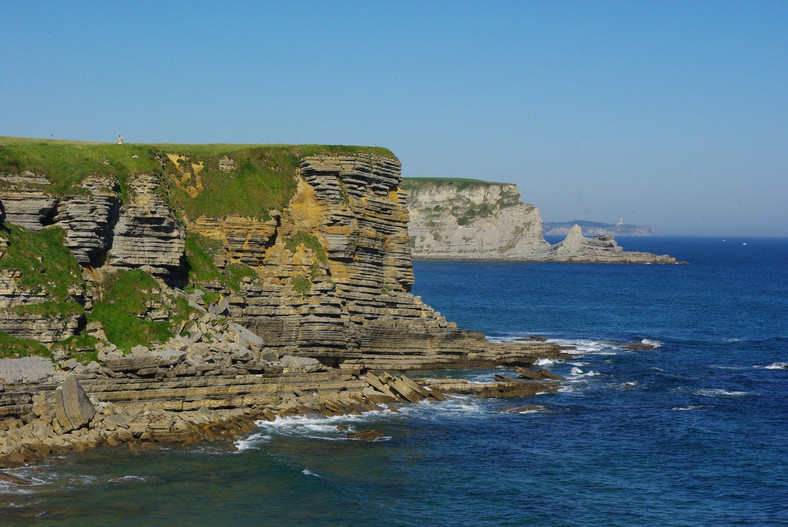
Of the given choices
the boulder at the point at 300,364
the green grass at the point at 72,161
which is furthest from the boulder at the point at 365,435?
the green grass at the point at 72,161

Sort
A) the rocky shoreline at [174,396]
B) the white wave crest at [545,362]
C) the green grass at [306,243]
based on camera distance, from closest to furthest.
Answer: the rocky shoreline at [174,396] < the green grass at [306,243] < the white wave crest at [545,362]

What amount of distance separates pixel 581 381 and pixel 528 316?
123 ft

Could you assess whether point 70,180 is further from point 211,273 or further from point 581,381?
point 581,381

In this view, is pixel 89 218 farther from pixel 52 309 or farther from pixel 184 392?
pixel 184 392

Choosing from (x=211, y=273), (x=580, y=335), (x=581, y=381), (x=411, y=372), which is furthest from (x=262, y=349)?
(x=580, y=335)

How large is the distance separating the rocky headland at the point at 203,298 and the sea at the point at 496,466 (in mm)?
2512

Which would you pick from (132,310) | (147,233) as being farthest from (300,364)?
(147,233)

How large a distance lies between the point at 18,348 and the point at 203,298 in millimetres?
13316

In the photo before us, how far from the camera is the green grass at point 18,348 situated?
40.3 m

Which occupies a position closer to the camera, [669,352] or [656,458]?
[656,458]

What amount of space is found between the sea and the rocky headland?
2.51 m

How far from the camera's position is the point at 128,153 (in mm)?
52812

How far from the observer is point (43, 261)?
43750mm

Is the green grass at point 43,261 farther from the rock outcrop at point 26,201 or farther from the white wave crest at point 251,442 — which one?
the white wave crest at point 251,442
